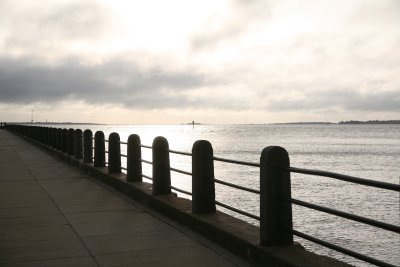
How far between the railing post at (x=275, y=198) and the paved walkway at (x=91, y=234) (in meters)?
0.59

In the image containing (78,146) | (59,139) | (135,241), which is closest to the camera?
(135,241)

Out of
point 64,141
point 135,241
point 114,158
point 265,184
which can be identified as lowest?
point 135,241

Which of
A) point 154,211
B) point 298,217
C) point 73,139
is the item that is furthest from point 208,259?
point 298,217

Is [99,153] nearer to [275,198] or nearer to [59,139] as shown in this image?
[59,139]

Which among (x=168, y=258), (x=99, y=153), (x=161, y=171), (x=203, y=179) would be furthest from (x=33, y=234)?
(x=99, y=153)

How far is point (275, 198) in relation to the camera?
606 centimetres

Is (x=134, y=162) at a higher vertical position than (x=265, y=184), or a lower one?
lower

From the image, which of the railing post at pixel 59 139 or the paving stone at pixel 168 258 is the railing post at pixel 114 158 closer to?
the paving stone at pixel 168 258

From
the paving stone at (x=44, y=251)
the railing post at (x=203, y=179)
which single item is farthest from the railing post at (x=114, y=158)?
the paving stone at (x=44, y=251)

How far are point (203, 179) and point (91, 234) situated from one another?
191cm

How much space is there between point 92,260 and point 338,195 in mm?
37719

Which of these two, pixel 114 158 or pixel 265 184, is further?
pixel 114 158

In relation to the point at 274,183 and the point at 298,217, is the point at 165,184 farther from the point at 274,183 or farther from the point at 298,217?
the point at 298,217

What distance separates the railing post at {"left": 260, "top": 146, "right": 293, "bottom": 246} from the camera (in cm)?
602
